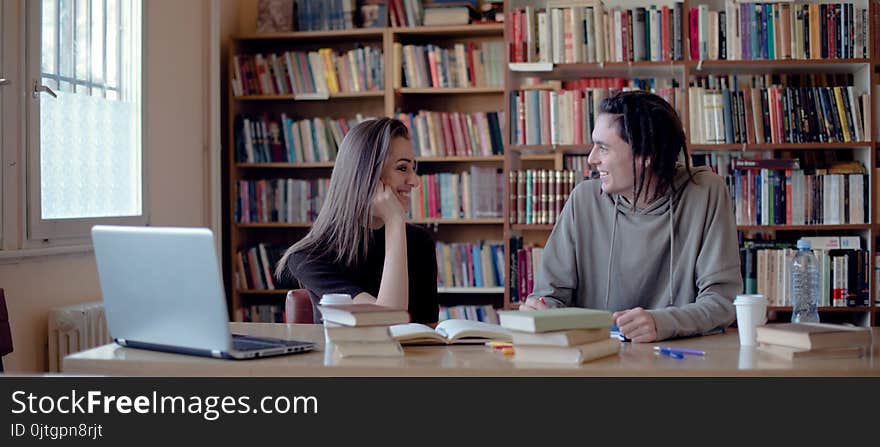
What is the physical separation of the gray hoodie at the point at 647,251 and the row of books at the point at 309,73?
2.51m

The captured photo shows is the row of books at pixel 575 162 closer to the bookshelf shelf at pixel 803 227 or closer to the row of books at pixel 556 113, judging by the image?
the row of books at pixel 556 113

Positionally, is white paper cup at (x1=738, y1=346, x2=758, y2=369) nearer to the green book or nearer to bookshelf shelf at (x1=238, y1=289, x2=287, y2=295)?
the green book

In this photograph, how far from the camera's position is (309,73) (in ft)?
16.0

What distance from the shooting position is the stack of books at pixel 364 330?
1642 mm

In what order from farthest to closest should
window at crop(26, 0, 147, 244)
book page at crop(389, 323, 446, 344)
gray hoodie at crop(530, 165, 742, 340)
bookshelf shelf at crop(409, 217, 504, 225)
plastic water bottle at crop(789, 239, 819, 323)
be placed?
bookshelf shelf at crop(409, 217, 504, 225), plastic water bottle at crop(789, 239, 819, 323), window at crop(26, 0, 147, 244), gray hoodie at crop(530, 165, 742, 340), book page at crop(389, 323, 446, 344)

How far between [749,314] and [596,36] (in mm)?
2432

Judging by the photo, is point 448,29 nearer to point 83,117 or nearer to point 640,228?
point 83,117

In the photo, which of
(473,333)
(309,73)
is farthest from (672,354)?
(309,73)

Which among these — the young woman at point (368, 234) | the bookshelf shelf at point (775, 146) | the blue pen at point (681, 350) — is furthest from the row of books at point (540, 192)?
the blue pen at point (681, 350)

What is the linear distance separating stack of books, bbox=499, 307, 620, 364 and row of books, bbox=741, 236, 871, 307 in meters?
2.62

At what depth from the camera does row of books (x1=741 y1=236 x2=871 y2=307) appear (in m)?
4.03

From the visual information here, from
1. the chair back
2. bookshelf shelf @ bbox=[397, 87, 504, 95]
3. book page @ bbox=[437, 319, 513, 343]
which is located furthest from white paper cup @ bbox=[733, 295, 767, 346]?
bookshelf shelf @ bbox=[397, 87, 504, 95]
